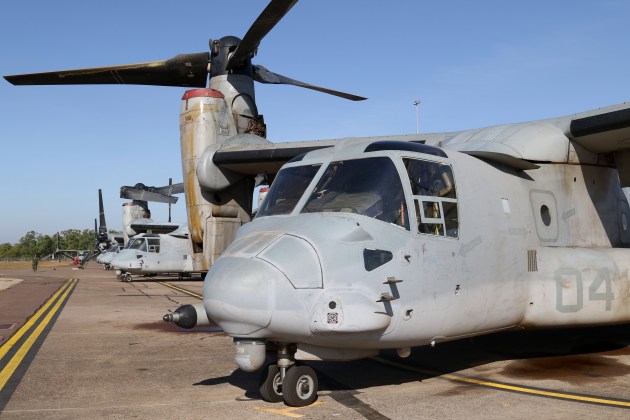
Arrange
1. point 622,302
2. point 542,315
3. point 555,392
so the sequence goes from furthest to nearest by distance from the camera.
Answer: point 622,302, point 542,315, point 555,392

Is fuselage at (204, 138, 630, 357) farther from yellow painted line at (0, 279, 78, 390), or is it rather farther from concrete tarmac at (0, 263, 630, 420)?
yellow painted line at (0, 279, 78, 390)

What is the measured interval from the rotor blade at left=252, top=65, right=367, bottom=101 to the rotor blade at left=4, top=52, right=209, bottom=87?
1502 millimetres

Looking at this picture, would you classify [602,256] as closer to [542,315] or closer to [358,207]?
[542,315]

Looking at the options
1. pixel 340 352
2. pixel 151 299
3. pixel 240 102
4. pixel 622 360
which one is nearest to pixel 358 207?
pixel 340 352

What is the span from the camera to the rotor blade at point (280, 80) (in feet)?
53.4

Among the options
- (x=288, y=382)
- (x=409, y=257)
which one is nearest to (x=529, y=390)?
(x=409, y=257)

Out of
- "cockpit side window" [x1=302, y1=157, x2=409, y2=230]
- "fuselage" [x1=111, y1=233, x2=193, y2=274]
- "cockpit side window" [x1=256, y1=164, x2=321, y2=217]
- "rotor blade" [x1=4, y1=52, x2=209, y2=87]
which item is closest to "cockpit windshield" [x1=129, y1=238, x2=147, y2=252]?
"fuselage" [x1=111, y1=233, x2=193, y2=274]

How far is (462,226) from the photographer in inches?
253

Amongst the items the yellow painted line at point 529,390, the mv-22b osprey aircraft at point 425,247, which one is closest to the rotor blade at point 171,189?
the mv-22b osprey aircraft at point 425,247

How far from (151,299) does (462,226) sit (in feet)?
51.3

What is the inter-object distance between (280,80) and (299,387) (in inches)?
503

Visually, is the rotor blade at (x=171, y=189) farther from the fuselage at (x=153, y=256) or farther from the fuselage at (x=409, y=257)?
the fuselage at (x=409, y=257)

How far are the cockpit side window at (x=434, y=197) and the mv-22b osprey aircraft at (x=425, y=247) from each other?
0.05 ft

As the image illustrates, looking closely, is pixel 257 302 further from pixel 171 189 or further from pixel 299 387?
pixel 171 189
